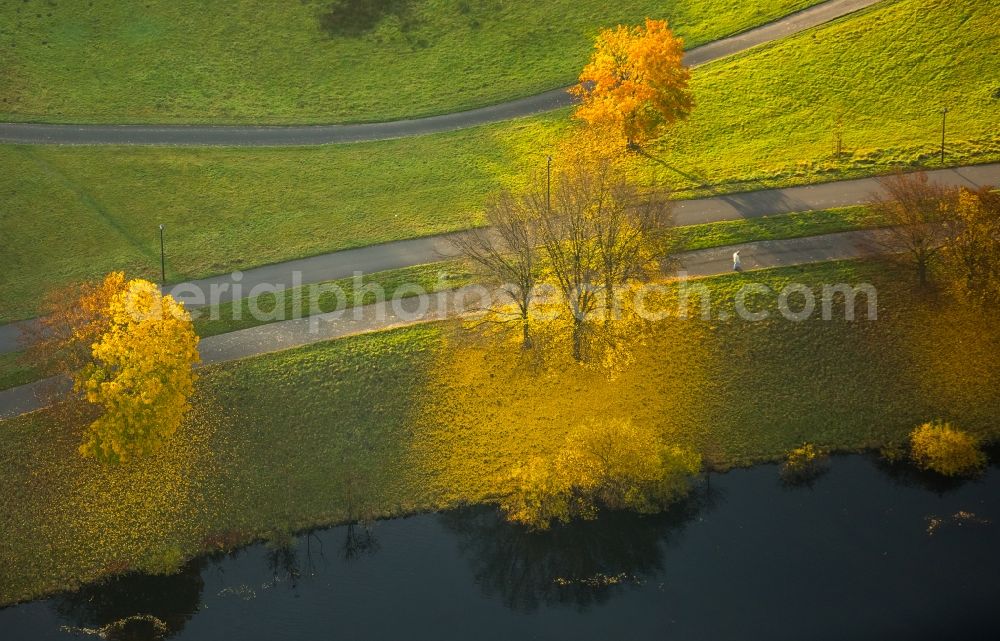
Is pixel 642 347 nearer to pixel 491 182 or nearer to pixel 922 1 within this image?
pixel 491 182

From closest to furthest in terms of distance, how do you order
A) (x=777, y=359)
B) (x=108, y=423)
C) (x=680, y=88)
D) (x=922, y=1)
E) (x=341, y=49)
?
(x=108, y=423)
(x=777, y=359)
(x=680, y=88)
(x=922, y=1)
(x=341, y=49)

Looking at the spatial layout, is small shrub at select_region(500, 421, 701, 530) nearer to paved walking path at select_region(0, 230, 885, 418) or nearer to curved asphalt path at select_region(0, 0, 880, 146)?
paved walking path at select_region(0, 230, 885, 418)

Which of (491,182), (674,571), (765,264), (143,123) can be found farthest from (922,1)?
(143,123)

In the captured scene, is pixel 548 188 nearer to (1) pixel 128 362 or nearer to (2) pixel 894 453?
(2) pixel 894 453

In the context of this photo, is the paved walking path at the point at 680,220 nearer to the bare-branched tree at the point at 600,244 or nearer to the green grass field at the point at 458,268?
the green grass field at the point at 458,268

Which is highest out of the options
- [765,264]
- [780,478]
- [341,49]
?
[341,49]

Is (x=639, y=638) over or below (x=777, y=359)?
below

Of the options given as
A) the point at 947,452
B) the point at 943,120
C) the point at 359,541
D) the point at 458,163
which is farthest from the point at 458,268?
the point at 943,120
